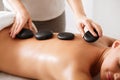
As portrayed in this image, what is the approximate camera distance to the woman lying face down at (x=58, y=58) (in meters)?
1.05

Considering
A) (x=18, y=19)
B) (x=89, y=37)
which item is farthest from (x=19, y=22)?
(x=89, y=37)

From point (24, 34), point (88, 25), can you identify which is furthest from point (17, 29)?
point (88, 25)

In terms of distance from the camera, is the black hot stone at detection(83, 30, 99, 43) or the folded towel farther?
the folded towel

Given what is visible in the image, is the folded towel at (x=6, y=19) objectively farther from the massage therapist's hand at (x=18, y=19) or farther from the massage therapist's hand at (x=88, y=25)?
the massage therapist's hand at (x=88, y=25)

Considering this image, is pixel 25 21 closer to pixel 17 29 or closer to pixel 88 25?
pixel 17 29

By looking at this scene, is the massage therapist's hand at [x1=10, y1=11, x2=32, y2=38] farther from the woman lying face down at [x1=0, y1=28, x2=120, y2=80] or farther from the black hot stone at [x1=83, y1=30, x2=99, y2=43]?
the black hot stone at [x1=83, y1=30, x2=99, y2=43]

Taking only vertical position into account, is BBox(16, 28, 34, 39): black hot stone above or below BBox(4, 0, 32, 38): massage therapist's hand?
below

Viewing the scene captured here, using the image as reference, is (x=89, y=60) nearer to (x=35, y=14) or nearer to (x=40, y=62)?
(x=40, y=62)

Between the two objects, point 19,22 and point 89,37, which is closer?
point 89,37

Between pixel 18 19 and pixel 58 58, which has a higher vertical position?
pixel 18 19

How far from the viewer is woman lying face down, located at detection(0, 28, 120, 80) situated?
1.05 meters

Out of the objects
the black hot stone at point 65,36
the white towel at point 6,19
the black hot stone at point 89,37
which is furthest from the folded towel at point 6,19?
the black hot stone at point 89,37

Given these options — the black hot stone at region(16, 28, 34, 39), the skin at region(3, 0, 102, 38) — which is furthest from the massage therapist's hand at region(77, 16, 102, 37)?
the black hot stone at region(16, 28, 34, 39)

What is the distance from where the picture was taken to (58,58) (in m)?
1.08
